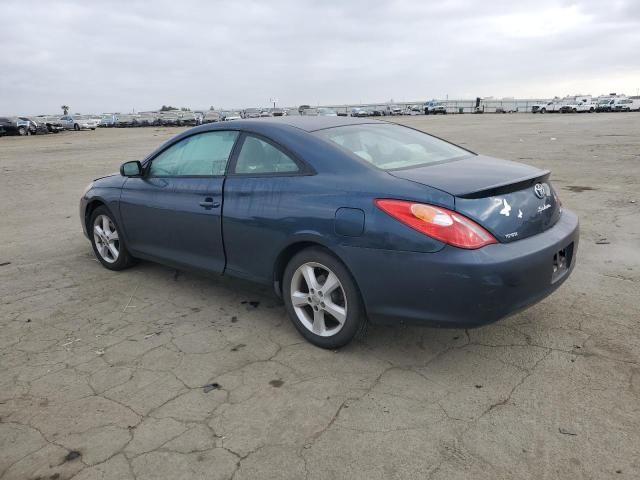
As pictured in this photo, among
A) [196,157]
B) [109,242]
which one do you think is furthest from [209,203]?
[109,242]

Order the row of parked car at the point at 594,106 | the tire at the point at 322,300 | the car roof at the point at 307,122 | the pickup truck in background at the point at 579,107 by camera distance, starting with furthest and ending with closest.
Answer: the row of parked car at the point at 594,106 → the pickup truck in background at the point at 579,107 → the car roof at the point at 307,122 → the tire at the point at 322,300

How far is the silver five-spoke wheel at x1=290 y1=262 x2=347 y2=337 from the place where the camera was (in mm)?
3336

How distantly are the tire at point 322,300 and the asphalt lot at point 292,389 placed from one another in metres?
0.13

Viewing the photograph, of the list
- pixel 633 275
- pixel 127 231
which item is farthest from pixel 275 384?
pixel 633 275

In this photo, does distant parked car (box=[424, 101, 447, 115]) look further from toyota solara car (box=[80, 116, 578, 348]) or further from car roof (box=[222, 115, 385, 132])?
car roof (box=[222, 115, 385, 132])

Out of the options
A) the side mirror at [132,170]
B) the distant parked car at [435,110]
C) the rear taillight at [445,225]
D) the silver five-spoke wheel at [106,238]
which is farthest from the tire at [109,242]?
the distant parked car at [435,110]

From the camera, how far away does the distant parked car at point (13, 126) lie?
38.9 meters

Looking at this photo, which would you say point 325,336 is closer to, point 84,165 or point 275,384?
point 275,384

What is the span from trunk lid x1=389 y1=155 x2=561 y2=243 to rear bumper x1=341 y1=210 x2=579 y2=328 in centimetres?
10

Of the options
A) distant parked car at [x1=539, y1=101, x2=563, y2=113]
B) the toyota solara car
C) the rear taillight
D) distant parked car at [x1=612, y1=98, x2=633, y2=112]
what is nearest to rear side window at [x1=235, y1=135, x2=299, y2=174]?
the toyota solara car

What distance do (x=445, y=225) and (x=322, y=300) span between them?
38.5 inches

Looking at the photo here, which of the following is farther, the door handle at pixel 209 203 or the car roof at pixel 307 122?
the door handle at pixel 209 203

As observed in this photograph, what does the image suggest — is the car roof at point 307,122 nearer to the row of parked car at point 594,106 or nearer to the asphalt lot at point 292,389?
the asphalt lot at point 292,389

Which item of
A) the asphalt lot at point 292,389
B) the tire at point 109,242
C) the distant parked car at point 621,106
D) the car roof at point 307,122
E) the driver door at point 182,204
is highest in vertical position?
the car roof at point 307,122
